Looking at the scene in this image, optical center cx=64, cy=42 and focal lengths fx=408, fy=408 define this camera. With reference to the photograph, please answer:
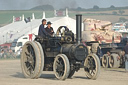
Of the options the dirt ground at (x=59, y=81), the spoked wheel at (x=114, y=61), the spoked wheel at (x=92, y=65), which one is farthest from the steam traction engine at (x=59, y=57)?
the spoked wheel at (x=114, y=61)

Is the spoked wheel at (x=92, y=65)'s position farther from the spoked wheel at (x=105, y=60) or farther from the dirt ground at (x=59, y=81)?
the spoked wheel at (x=105, y=60)

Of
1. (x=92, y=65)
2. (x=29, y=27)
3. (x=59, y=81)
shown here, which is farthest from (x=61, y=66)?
(x=29, y=27)

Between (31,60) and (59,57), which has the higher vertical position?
(59,57)

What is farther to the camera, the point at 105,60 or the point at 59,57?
the point at 105,60

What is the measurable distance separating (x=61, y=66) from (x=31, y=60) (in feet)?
4.58

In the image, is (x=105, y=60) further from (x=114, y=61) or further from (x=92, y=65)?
(x=92, y=65)

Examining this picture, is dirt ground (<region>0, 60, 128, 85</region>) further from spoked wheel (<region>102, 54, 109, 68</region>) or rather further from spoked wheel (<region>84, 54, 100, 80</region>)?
spoked wheel (<region>102, 54, 109, 68</region>)

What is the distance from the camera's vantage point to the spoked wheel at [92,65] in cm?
1398

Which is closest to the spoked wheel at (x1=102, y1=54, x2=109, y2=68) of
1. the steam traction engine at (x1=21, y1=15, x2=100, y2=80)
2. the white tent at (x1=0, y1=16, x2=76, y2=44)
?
the steam traction engine at (x1=21, y1=15, x2=100, y2=80)

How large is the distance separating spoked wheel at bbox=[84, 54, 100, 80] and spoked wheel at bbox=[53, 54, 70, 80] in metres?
0.96

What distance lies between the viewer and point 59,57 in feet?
45.9

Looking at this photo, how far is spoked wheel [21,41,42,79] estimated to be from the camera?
1404cm

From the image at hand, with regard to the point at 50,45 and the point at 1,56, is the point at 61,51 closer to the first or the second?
the point at 50,45

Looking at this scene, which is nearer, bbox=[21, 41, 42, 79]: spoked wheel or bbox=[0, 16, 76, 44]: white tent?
bbox=[21, 41, 42, 79]: spoked wheel
